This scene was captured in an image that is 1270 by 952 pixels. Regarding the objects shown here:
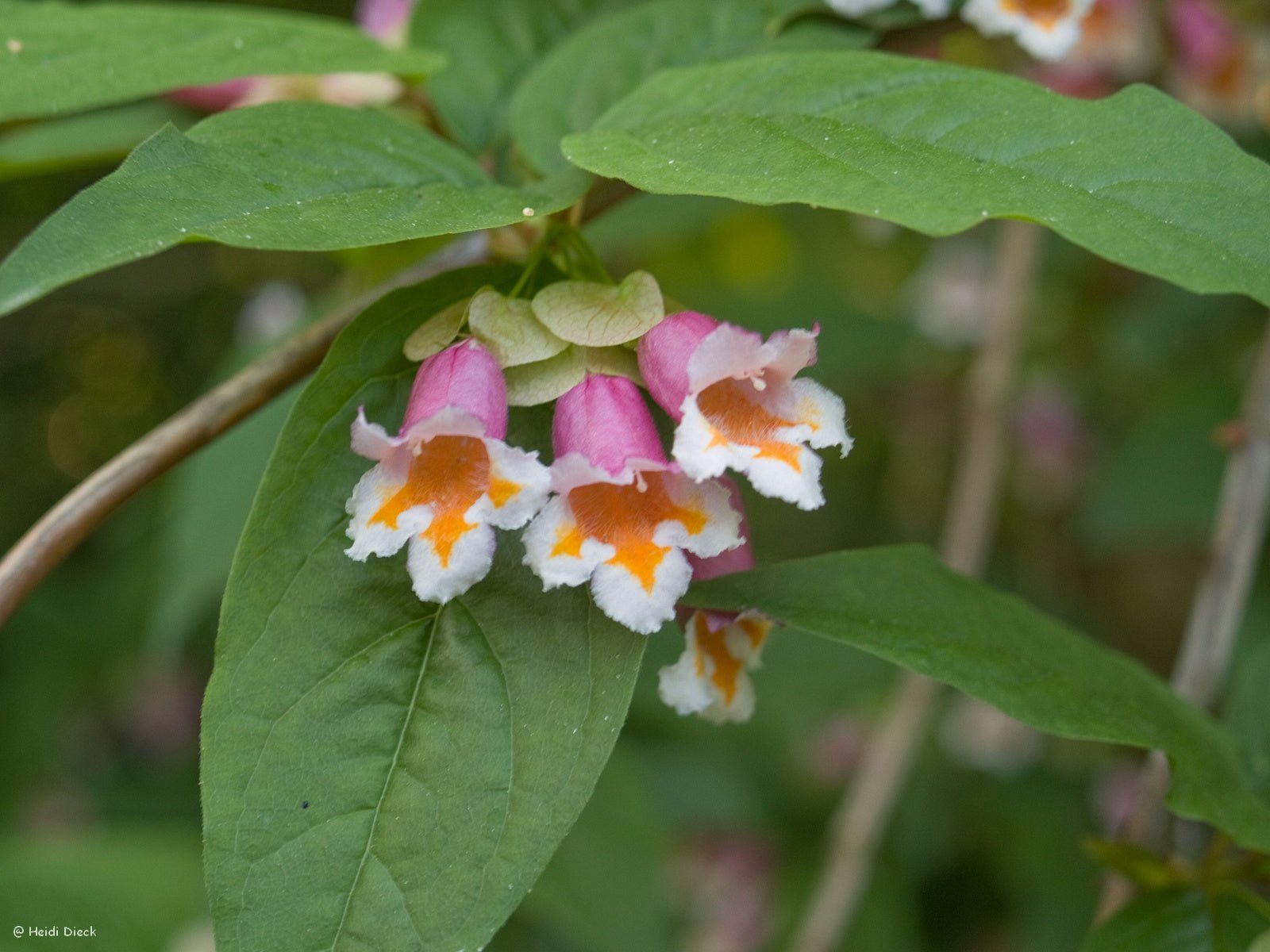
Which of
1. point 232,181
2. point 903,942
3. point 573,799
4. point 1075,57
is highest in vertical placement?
point 232,181

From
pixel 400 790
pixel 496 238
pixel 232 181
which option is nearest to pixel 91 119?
pixel 496 238

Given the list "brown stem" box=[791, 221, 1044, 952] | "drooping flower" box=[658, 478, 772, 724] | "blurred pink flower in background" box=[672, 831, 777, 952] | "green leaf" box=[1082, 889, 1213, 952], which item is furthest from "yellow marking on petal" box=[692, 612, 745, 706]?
"blurred pink flower in background" box=[672, 831, 777, 952]

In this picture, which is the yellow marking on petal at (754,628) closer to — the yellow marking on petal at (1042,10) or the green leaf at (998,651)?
the green leaf at (998,651)

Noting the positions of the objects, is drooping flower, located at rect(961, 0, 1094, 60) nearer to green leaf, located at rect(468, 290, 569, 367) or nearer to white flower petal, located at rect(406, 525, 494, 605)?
green leaf, located at rect(468, 290, 569, 367)

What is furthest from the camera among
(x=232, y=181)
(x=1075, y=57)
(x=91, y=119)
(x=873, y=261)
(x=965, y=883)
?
(x=873, y=261)

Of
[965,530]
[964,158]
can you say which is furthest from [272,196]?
[965,530]

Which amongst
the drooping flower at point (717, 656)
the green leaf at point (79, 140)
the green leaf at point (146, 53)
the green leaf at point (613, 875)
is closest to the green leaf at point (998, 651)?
the drooping flower at point (717, 656)

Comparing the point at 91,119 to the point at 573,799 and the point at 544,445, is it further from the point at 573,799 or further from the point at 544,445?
the point at 573,799

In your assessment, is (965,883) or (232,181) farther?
(965,883)
